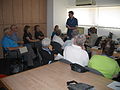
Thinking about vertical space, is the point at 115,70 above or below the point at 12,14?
below

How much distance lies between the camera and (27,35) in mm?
5547

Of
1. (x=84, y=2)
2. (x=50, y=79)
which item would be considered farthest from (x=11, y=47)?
(x=84, y=2)

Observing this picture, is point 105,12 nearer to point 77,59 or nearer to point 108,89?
point 77,59

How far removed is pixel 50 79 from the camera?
1768 millimetres

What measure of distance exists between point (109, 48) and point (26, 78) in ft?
4.70

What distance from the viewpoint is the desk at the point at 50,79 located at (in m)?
1.59

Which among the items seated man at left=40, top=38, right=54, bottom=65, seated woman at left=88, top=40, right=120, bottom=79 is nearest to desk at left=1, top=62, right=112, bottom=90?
seated woman at left=88, top=40, right=120, bottom=79

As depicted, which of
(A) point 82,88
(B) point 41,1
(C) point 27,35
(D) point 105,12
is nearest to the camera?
(A) point 82,88

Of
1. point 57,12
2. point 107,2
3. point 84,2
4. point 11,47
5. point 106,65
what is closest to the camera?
point 106,65

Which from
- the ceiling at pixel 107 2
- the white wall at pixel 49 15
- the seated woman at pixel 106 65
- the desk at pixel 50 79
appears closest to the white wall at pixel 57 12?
the white wall at pixel 49 15

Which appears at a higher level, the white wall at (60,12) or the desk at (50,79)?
the white wall at (60,12)

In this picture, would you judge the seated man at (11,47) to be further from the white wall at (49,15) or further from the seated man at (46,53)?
the white wall at (49,15)

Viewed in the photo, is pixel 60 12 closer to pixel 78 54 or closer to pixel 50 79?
pixel 78 54

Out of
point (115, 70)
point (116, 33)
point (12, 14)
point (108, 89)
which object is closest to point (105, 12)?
point (116, 33)
